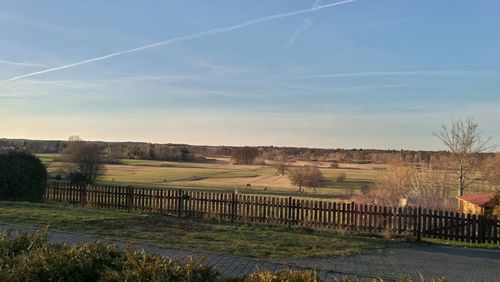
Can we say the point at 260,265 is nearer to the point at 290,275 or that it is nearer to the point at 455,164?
the point at 290,275

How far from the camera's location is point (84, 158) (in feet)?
182

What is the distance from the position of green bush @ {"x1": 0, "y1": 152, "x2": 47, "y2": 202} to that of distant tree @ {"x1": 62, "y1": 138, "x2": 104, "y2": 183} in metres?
31.0

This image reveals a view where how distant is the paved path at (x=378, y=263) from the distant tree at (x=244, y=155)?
355 feet

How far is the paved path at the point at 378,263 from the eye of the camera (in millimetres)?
9047

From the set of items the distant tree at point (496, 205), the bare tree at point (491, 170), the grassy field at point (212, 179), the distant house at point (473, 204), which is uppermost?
the bare tree at point (491, 170)

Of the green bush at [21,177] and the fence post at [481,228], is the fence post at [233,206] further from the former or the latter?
the green bush at [21,177]

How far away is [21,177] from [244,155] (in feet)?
331

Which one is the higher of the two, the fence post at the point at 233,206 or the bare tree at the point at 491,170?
the bare tree at the point at 491,170

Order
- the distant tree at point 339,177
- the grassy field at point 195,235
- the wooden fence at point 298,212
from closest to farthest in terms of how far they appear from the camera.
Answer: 1. the grassy field at point 195,235
2. the wooden fence at point 298,212
3. the distant tree at point 339,177

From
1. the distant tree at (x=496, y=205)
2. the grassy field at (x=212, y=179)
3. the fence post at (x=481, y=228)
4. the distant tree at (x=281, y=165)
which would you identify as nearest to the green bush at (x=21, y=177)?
the fence post at (x=481, y=228)

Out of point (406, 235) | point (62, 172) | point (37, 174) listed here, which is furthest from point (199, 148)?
point (406, 235)

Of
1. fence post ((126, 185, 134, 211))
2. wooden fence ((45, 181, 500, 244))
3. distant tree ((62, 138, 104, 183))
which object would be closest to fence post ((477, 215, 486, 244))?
wooden fence ((45, 181, 500, 244))

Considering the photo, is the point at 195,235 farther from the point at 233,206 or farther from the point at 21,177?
the point at 21,177

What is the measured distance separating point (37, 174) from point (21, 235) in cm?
1707
